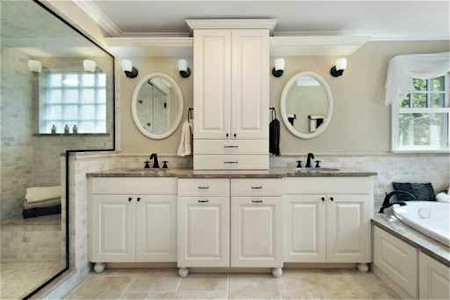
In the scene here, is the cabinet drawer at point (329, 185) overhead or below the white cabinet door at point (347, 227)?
overhead

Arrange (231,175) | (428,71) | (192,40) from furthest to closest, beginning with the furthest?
(428,71)
(192,40)
(231,175)

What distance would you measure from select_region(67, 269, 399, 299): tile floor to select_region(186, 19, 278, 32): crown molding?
2257 mm

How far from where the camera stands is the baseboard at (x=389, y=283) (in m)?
2.08

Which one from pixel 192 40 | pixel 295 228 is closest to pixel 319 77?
pixel 192 40

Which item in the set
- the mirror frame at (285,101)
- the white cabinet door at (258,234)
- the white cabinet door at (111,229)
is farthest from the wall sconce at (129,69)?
the white cabinet door at (258,234)

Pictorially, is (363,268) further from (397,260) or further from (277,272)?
(277,272)

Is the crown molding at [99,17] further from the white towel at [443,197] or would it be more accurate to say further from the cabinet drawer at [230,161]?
the white towel at [443,197]

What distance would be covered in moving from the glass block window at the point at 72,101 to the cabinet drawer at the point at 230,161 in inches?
41.7

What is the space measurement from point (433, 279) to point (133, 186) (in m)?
2.29

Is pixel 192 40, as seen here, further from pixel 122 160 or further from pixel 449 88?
pixel 449 88

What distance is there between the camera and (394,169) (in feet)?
9.94

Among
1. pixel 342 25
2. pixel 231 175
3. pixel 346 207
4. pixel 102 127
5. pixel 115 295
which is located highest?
pixel 342 25

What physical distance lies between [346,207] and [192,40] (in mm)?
2102

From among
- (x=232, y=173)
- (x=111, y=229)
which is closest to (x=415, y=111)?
(x=232, y=173)
